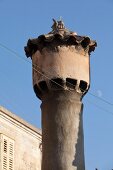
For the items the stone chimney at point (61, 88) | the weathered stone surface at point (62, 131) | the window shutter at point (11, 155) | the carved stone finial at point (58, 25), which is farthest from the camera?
the window shutter at point (11, 155)

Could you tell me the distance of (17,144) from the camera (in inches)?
839

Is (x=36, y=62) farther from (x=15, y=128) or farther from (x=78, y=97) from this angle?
(x=15, y=128)

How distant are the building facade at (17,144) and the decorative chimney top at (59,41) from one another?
214 inches

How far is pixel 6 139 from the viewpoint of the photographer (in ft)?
67.1

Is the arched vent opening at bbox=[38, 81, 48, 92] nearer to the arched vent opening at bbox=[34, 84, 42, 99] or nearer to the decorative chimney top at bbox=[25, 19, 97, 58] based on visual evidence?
the arched vent opening at bbox=[34, 84, 42, 99]

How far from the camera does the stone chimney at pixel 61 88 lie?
551 inches

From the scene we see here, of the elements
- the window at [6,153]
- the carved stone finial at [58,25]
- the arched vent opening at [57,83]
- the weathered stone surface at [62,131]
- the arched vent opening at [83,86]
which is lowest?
the weathered stone surface at [62,131]

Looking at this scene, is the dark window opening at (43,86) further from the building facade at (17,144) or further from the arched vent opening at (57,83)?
the building facade at (17,144)

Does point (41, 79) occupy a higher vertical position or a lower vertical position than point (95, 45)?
lower

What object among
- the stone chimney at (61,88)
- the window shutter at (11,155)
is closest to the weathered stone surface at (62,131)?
the stone chimney at (61,88)

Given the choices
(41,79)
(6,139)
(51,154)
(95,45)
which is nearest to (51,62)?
(41,79)

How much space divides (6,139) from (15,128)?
915 mm

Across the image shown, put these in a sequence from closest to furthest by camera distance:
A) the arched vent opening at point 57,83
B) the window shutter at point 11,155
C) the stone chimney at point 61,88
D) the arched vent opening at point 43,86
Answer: the stone chimney at point 61,88 < the arched vent opening at point 57,83 < the arched vent opening at point 43,86 < the window shutter at point 11,155

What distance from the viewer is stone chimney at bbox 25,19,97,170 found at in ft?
46.0
